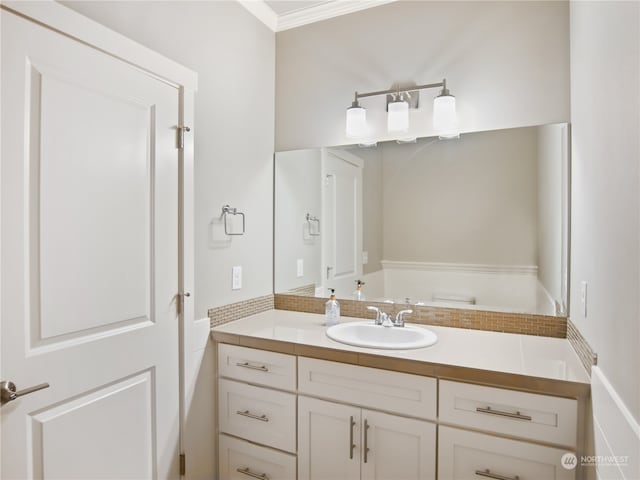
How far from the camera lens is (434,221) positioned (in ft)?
6.87

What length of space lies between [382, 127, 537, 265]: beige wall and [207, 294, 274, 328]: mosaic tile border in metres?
0.79

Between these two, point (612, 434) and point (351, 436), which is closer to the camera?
point (612, 434)

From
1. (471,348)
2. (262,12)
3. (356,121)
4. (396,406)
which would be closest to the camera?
(396,406)

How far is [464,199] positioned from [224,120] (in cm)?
132

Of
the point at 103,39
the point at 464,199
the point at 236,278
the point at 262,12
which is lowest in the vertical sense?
the point at 236,278

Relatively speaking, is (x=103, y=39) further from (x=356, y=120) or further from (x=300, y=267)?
(x=300, y=267)

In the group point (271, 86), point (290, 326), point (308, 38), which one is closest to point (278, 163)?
point (271, 86)

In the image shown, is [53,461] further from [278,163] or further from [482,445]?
[278,163]

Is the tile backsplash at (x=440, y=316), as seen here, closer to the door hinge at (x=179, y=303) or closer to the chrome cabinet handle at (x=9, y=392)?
the door hinge at (x=179, y=303)

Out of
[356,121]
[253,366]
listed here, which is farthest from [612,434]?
[356,121]

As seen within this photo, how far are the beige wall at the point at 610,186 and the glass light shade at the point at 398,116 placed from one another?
0.78 m

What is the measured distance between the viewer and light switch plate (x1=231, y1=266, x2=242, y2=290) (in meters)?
2.12

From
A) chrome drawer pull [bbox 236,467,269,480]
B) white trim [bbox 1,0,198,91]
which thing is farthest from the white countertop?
white trim [bbox 1,0,198,91]

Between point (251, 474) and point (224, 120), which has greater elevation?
point (224, 120)
